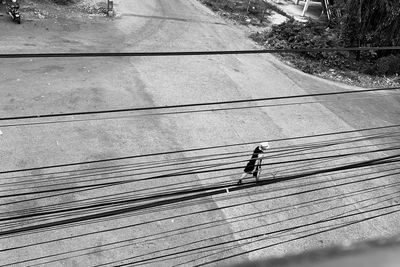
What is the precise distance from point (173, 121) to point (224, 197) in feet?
12.5

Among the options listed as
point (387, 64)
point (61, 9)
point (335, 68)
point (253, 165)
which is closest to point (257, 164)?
point (253, 165)

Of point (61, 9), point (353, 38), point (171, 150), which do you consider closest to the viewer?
point (171, 150)

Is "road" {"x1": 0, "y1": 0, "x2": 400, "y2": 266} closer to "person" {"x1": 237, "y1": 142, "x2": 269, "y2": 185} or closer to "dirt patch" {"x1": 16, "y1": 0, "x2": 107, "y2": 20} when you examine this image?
"person" {"x1": 237, "y1": 142, "x2": 269, "y2": 185}

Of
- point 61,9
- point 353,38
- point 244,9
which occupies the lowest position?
point 61,9

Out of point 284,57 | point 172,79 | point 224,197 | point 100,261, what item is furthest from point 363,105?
point 100,261

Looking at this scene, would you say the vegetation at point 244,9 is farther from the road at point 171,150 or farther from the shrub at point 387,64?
the shrub at point 387,64

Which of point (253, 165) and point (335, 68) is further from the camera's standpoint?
point (335, 68)

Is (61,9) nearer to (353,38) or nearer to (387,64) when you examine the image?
(353,38)

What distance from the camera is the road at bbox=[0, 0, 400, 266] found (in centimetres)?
776

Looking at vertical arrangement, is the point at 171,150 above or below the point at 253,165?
below

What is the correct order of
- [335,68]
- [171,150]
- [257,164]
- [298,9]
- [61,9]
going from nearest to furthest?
1. [257,164]
2. [171,150]
3. [61,9]
4. [335,68]
5. [298,9]

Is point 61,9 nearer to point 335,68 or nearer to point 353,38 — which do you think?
point 335,68

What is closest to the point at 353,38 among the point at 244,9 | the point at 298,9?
the point at 244,9

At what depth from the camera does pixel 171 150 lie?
1084cm
